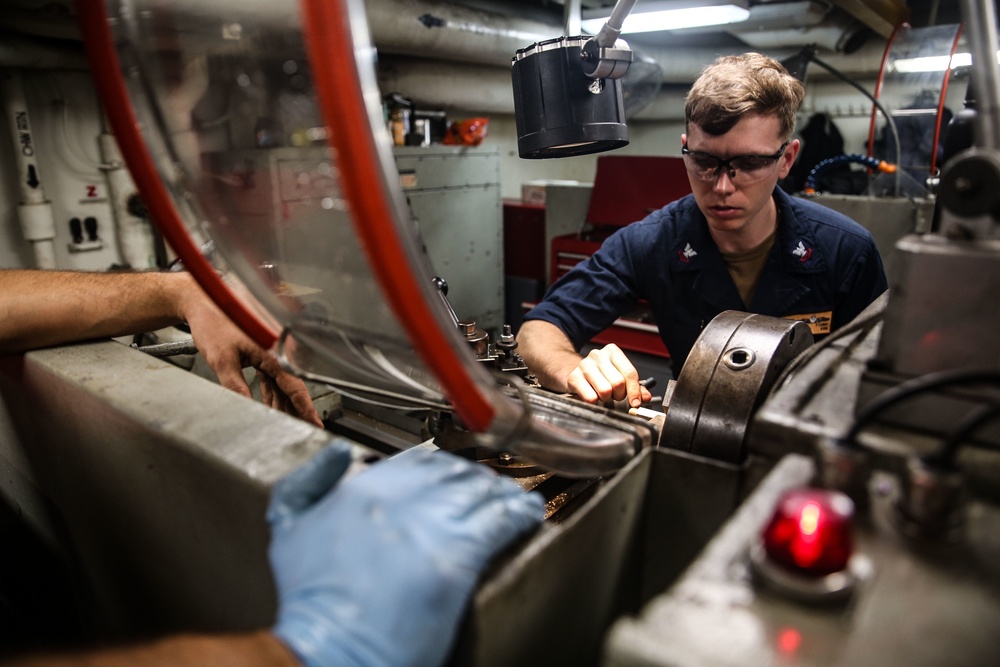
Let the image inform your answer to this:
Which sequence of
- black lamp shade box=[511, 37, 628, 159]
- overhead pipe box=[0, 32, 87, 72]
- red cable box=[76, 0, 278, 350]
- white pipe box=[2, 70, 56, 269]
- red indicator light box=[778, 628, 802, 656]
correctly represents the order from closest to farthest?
red indicator light box=[778, 628, 802, 656] < red cable box=[76, 0, 278, 350] < black lamp shade box=[511, 37, 628, 159] < overhead pipe box=[0, 32, 87, 72] < white pipe box=[2, 70, 56, 269]

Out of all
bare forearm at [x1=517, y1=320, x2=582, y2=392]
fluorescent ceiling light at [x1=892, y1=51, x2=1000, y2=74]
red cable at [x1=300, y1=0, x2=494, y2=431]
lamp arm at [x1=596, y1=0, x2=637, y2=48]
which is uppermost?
fluorescent ceiling light at [x1=892, y1=51, x2=1000, y2=74]

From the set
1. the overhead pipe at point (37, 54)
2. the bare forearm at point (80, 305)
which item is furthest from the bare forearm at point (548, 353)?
the overhead pipe at point (37, 54)

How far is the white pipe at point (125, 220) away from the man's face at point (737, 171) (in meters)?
2.75

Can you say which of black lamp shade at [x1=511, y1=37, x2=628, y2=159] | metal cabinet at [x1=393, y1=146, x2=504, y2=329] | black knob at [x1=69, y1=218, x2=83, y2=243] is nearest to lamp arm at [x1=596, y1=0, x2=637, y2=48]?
black lamp shade at [x1=511, y1=37, x2=628, y2=159]

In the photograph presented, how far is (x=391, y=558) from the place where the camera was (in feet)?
1.59

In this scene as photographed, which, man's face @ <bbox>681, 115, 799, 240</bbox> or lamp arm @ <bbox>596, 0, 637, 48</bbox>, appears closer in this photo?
lamp arm @ <bbox>596, 0, 637, 48</bbox>

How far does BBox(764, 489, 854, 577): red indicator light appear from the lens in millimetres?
424

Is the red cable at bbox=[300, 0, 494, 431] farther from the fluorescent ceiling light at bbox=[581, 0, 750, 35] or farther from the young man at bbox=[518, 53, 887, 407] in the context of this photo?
the fluorescent ceiling light at bbox=[581, 0, 750, 35]

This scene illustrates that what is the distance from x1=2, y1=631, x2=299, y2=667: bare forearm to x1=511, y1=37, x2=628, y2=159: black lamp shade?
3.28 ft

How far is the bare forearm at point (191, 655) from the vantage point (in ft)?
1.54

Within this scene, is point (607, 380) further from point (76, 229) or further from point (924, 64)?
point (76, 229)

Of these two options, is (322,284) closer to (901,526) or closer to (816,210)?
(901,526)

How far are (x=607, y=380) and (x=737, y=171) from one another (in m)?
0.76

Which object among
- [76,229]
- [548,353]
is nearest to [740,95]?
[548,353]
